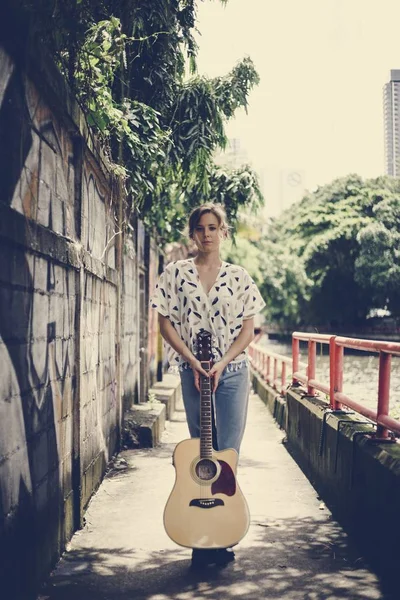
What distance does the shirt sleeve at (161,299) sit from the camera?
4.46 meters

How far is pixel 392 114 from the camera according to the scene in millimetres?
6270

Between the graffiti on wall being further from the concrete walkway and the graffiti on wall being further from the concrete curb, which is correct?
the concrete curb

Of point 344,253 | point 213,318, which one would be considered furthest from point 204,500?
point 344,253

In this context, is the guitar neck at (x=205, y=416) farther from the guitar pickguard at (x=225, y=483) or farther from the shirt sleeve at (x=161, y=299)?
the shirt sleeve at (x=161, y=299)

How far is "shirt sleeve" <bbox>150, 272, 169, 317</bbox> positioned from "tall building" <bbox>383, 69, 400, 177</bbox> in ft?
8.39

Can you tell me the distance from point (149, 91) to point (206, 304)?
570 centimetres

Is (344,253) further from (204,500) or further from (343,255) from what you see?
(204,500)

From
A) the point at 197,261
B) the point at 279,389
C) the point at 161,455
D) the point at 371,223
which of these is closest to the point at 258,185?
the point at 279,389

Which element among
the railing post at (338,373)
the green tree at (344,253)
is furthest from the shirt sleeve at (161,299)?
the green tree at (344,253)

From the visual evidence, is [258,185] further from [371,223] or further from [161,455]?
[371,223]

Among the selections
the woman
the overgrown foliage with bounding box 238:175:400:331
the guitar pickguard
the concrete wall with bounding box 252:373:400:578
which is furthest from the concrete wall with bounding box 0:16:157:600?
the overgrown foliage with bounding box 238:175:400:331

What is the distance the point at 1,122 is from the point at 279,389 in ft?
32.6

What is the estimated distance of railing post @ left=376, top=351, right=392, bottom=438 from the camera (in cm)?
477

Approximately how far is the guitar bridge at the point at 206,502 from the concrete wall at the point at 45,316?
815mm
